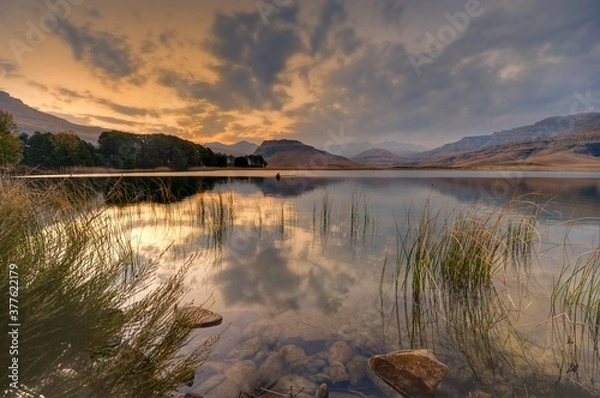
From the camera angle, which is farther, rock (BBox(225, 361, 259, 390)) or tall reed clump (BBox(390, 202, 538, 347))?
tall reed clump (BBox(390, 202, 538, 347))

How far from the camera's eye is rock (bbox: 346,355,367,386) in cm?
446

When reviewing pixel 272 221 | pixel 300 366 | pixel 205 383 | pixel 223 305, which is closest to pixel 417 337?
pixel 300 366

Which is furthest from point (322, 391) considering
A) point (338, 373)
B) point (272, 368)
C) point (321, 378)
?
point (272, 368)

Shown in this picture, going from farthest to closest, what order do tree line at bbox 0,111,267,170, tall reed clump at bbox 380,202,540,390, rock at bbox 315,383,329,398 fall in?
1. tree line at bbox 0,111,267,170
2. tall reed clump at bbox 380,202,540,390
3. rock at bbox 315,383,329,398

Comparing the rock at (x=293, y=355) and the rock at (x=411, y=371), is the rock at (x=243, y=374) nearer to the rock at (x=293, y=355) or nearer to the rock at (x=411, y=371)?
the rock at (x=293, y=355)

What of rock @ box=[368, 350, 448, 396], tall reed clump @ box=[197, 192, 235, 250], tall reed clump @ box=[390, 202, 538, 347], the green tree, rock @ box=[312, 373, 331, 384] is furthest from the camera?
the green tree

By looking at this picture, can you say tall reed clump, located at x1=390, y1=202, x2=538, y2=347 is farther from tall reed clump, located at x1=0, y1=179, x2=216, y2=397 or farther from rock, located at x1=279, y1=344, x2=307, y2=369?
tall reed clump, located at x1=0, y1=179, x2=216, y2=397

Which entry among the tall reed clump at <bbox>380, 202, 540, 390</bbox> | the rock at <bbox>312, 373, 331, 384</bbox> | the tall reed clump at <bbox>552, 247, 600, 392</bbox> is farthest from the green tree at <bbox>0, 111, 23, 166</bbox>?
the tall reed clump at <bbox>552, 247, 600, 392</bbox>

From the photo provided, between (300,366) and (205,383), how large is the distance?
60.5 inches

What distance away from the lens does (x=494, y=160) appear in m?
184

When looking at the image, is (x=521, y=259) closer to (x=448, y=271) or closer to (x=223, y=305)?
(x=448, y=271)

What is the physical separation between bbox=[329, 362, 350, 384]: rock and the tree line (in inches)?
2174

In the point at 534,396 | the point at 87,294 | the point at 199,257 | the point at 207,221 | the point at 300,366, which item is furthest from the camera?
the point at 207,221

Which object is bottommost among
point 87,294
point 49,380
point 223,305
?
point 223,305
